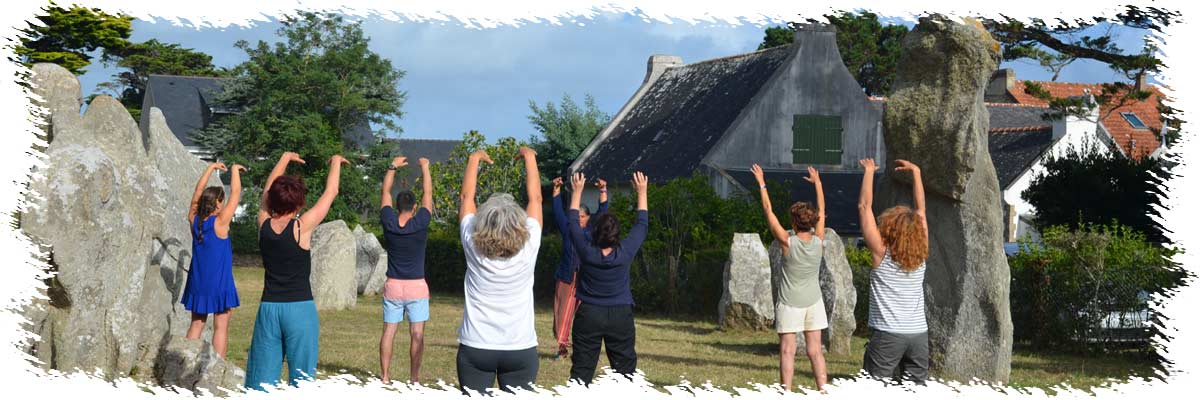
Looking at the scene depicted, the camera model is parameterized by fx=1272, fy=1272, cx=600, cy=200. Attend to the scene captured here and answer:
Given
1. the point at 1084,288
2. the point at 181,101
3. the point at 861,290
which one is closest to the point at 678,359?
the point at 861,290

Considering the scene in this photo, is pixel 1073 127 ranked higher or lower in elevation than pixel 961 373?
higher

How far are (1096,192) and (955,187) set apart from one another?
14206 millimetres

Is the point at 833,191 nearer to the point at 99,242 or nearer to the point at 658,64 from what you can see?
the point at 658,64

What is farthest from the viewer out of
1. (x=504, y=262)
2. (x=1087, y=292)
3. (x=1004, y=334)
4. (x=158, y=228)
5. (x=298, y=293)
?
(x=1087, y=292)

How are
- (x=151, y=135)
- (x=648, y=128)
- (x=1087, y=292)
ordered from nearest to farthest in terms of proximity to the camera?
(x=151, y=135), (x=1087, y=292), (x=648, y=128)

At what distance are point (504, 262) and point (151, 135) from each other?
6064mm

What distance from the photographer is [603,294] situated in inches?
331

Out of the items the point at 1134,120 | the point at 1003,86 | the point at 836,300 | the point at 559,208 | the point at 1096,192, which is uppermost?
the point at 1003,86

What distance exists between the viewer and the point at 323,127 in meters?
42.7

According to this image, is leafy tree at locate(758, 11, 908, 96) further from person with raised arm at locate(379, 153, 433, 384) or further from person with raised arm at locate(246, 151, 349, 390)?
person with raised arm at locate(246, 151, 349, 390)

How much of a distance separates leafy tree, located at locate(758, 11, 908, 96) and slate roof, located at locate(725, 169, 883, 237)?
555 inches

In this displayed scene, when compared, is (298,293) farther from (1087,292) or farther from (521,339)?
(1087,292)

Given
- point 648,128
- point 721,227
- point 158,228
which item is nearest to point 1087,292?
point 721,227

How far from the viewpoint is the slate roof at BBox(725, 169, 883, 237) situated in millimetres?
27750
